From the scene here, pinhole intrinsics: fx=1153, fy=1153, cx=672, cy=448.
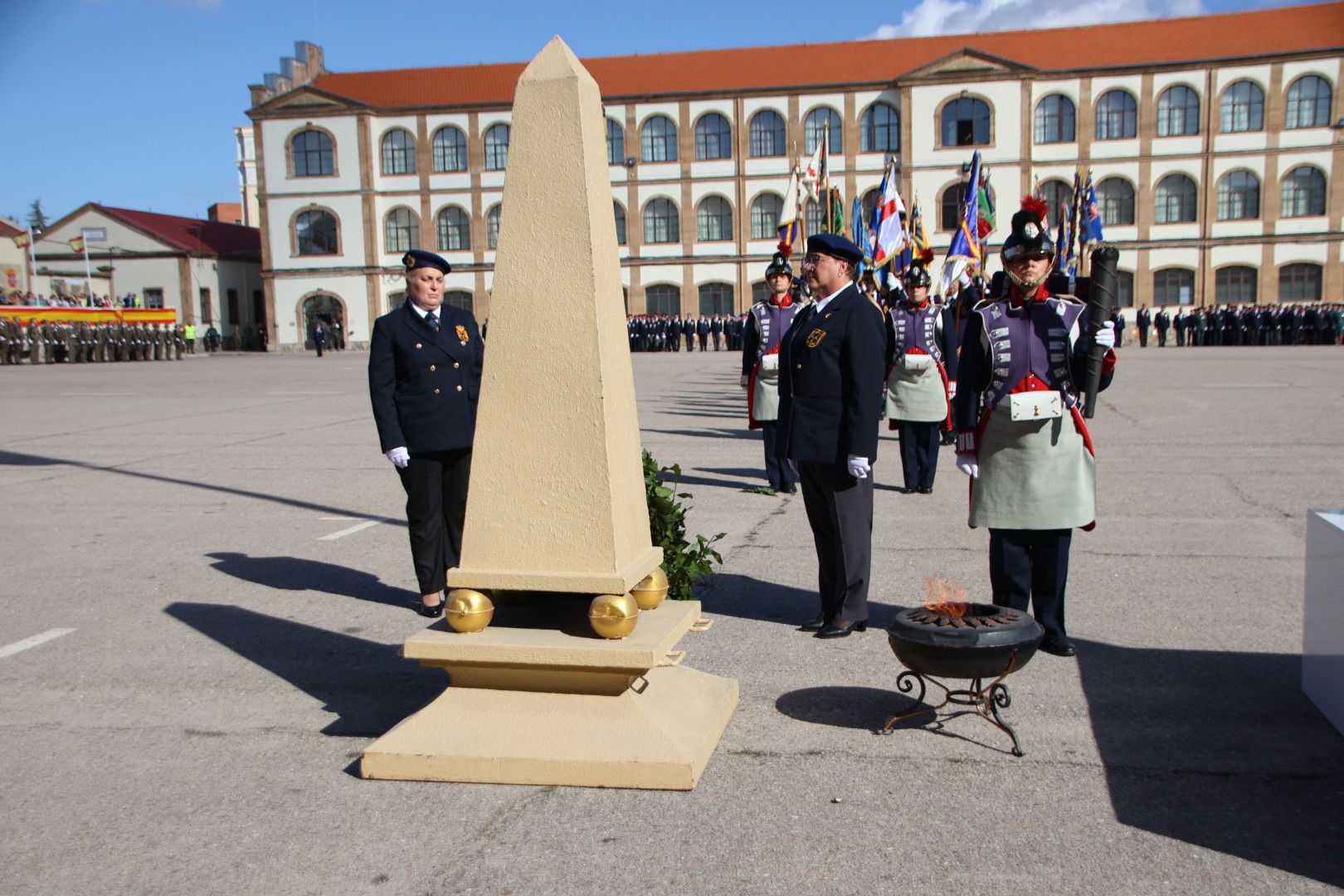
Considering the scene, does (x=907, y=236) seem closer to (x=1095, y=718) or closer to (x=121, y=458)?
(x=121, y=458)

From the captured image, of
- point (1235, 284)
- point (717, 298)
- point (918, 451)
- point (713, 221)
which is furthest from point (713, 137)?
point (918, 451)

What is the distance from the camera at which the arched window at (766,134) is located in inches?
2175

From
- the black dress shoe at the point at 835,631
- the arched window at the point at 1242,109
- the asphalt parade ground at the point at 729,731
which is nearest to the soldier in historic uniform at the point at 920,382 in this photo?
the asphalt parade ground at the point at 729,731

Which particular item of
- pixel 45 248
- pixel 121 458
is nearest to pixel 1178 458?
pixel 121 458

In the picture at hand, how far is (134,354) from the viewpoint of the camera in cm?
4884

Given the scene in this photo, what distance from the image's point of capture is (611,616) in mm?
3963

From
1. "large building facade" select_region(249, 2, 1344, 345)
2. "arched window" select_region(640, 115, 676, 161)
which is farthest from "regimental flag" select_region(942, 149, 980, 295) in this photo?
"arched window" select_region(640, 115, 676, 161)

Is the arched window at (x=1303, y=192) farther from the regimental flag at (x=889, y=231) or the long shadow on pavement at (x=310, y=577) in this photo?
the long shadow on pavement at (x=310, y=577)

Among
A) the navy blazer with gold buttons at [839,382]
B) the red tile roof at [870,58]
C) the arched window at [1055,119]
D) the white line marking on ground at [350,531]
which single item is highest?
the red tile roof at [870,58]

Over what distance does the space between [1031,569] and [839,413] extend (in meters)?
1.19

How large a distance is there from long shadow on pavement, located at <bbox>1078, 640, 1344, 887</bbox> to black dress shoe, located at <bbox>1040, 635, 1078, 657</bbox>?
0.22ft

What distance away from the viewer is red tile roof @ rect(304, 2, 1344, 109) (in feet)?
173

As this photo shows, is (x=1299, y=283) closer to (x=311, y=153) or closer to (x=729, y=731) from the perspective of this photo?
(x=311, y=153)

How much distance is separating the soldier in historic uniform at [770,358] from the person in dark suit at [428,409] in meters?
4.30
